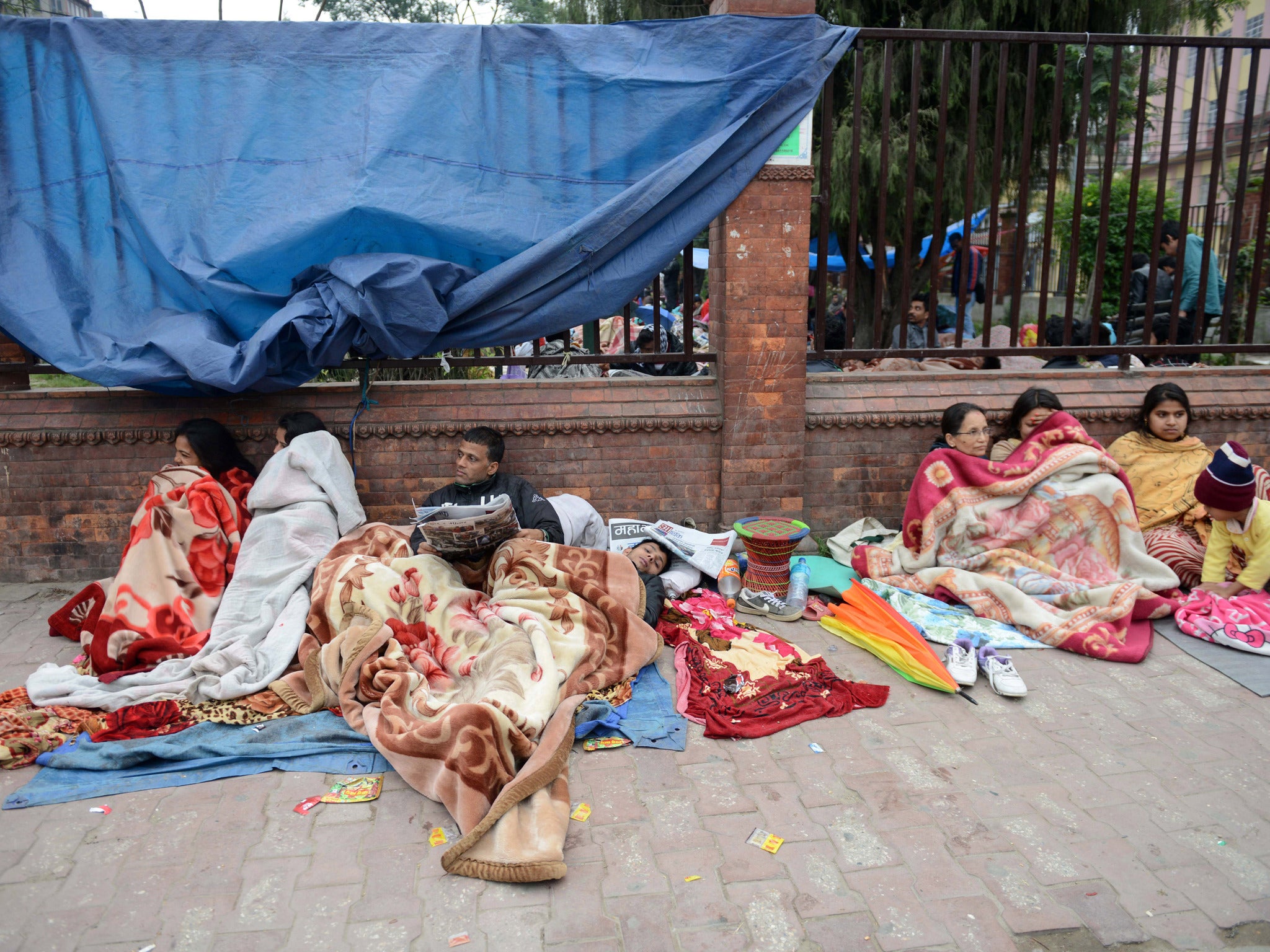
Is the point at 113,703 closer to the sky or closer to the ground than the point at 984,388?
closer to the ground

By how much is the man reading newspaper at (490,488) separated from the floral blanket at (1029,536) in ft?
6.21

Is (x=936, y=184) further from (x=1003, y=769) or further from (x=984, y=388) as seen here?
(x=1003, y=769)

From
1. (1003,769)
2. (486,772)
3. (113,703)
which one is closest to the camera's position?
(486,772)

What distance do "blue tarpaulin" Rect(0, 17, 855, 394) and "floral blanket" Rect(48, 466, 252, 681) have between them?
63cm

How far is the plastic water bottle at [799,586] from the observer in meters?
4.84

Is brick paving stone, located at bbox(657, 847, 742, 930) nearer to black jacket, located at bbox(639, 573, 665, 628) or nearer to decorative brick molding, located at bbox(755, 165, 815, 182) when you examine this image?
black jacket, located at bbox(639, 573, 665, 628)

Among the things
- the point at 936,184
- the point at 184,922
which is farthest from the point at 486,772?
the point at 936,184

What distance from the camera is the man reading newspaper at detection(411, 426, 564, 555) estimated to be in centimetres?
475

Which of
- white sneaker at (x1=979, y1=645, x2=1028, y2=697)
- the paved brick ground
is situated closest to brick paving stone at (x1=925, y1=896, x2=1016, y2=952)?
the paved brick ground

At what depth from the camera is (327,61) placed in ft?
15.8

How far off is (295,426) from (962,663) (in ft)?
12.3

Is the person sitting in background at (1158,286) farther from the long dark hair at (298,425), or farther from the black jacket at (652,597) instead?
the long dark hair at (298,425)

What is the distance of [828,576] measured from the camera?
512 centimetres

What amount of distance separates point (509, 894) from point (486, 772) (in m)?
0.46
